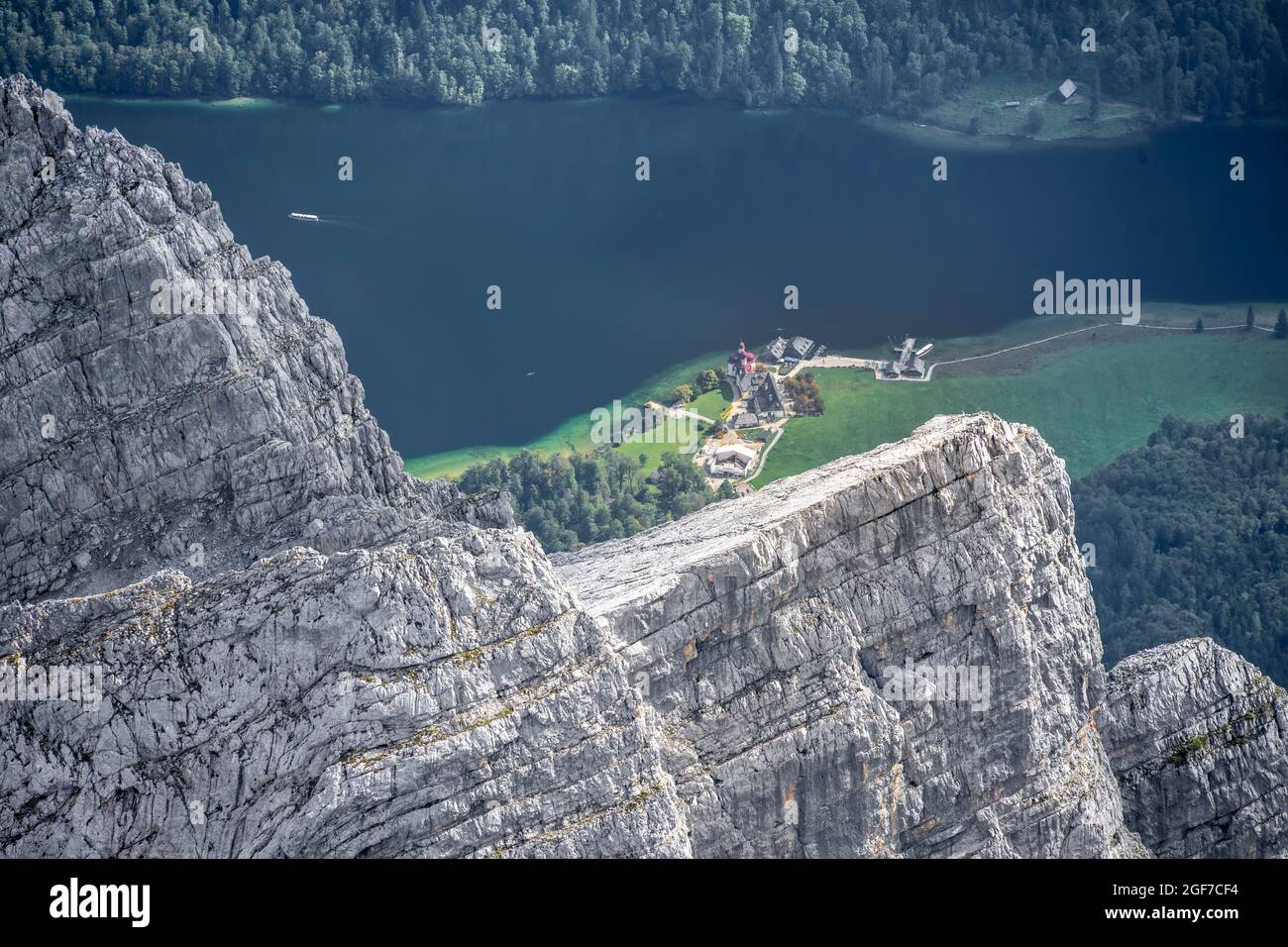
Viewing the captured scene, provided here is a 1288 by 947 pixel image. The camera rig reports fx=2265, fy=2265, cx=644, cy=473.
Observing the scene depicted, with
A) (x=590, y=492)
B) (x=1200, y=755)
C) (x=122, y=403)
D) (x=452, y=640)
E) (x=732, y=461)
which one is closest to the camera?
(x=452, y=640)

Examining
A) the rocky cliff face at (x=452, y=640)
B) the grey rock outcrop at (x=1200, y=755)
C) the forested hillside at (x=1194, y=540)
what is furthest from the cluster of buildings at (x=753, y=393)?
the grey rock outcrop at (x=1200, y=755)

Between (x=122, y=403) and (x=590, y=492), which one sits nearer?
(x=122, y=403)

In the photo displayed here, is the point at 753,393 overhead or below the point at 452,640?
below

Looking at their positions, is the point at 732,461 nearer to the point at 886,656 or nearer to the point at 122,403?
the point at 886,656

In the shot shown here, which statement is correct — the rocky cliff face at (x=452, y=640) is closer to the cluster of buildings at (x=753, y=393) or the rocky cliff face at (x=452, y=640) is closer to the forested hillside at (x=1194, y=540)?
the forested hillside at (x=1194, y=540)

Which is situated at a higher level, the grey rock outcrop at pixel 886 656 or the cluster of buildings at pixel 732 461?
the grey rock outcrop at pixel 886 656

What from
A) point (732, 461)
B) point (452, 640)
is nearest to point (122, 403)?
point (452, 640)
